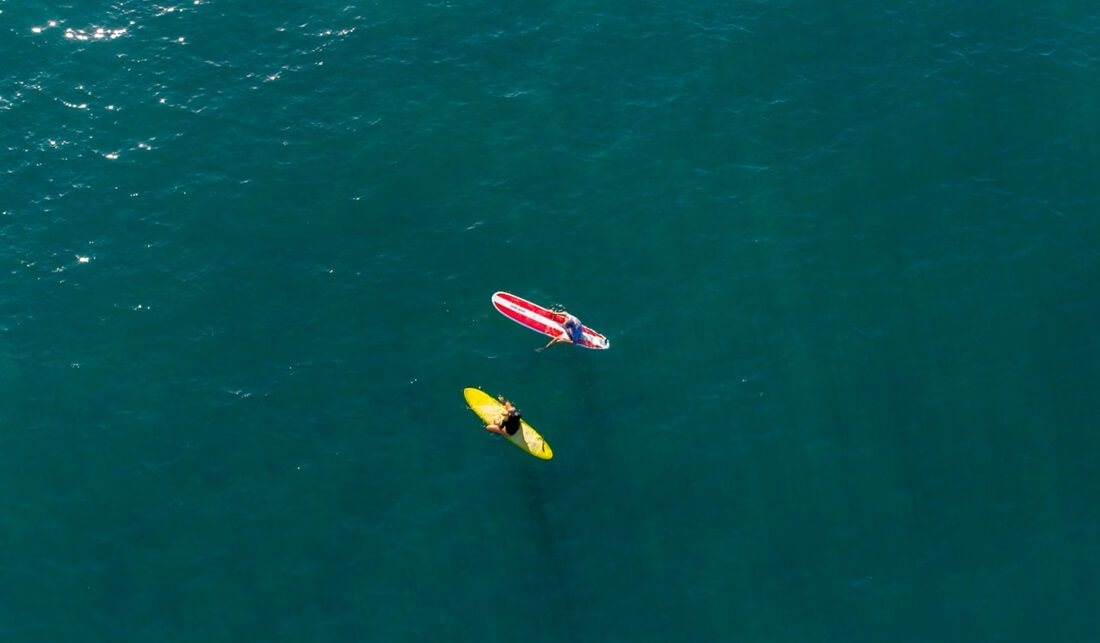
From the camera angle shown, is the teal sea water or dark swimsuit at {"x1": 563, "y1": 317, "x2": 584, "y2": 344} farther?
dark swimsuit at {"x1": 563, "y1": 317, "x2": 584, "y2": 344}

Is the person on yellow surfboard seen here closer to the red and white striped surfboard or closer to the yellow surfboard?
the yellow surfboard

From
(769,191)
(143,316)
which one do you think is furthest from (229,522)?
(769,191)

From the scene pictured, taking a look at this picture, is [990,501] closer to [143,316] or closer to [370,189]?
[370,189]

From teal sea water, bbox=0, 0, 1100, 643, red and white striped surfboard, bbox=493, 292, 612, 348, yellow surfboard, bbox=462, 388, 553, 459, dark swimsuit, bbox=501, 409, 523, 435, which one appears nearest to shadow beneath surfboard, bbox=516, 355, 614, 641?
teal sea water, bbox=0, 0, 1100, 643

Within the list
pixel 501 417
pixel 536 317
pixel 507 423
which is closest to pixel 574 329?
pixel 536 317

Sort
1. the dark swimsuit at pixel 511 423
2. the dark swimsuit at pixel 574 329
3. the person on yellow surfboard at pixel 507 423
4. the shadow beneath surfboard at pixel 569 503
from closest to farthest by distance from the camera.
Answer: the shadow beneath surfboard at pixel 569 503
the dark swimsuit at pixel 511 423
the person on yellow surfboard at pixel 507 423
the dark swimsuit at pixel 574 329

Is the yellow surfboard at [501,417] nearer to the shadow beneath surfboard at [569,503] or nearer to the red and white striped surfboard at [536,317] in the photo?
the shadow beneath surfboard at [569,503]

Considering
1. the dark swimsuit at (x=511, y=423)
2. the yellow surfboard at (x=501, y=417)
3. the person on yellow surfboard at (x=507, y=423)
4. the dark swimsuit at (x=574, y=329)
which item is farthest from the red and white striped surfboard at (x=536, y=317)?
the dark swimsuit at (x=511, y=423)
